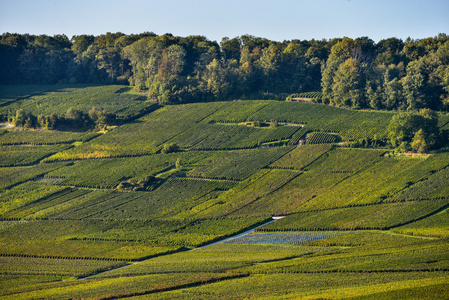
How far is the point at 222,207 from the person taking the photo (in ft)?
341

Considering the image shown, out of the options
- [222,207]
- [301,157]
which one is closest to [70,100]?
[301,157]

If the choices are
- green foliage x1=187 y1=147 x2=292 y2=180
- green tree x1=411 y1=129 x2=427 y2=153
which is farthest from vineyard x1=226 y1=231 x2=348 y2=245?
green tree x1=411 y1=129 x2=427 y2=153

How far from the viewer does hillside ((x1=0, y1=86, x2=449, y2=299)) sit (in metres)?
69.7

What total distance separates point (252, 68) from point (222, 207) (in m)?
72.7

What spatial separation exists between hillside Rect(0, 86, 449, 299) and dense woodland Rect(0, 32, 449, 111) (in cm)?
790

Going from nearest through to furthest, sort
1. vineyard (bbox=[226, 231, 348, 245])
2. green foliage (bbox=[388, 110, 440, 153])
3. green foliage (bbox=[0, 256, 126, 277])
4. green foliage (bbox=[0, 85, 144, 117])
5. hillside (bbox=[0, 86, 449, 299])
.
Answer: hillside (bbox=[0, 86, 449, 299]) → green foliage (bbox=[0, 256, 126, 277]) → vineyard (bbox=[226, 231, 348, 245]) → green foliage (bbox=[388, 110, 440, 153]) → green foliage (bbox=[0, 85, 144, 117])

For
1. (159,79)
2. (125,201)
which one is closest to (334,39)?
Answer: (159,79)

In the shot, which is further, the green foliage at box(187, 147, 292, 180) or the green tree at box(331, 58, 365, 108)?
the green tree at box(331, 58, 365, 108)

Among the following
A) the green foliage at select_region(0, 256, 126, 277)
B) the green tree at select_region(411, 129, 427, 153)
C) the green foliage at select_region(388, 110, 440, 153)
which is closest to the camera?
the green foliage at select_region(0, 256, 126, 277)

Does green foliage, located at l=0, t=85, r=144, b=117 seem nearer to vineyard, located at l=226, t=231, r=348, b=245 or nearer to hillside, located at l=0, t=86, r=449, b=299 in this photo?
hillside, located at l=0, t=86, r=449, b=299

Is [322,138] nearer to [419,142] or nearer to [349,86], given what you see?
[419,142]

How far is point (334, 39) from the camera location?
170000mm

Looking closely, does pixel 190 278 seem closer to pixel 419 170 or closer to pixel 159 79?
pixel 419 170

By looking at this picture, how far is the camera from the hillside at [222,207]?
69688 mm
